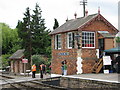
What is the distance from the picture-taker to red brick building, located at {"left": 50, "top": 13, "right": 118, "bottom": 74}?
73.9 feet

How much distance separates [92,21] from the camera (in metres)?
23.2

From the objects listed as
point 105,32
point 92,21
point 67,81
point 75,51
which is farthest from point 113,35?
point 67,81

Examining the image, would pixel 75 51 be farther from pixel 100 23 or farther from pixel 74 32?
pixel 100 23

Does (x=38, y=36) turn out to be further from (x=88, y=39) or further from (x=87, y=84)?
(x=87, y=84)

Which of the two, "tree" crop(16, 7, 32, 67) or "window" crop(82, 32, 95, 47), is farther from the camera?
"tree" crop(16, 7, 32, 67)

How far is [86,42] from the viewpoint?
23094 mm

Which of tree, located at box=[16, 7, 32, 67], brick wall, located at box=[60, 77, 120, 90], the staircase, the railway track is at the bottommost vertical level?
the railway track

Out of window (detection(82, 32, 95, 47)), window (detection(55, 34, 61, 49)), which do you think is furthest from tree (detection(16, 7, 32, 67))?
window (detection(82, 32, 95, 47))

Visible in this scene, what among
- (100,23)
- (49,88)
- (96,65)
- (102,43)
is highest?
(100,23)

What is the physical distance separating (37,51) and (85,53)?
41.8ft

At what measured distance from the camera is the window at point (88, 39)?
23.0m

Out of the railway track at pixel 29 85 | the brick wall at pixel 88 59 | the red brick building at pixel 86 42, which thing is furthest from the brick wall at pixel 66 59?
the railway track at pixel 29 85

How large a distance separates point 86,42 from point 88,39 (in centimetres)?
36

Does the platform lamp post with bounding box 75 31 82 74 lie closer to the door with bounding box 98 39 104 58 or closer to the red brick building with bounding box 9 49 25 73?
the door with bounding box 98 39 104 58
